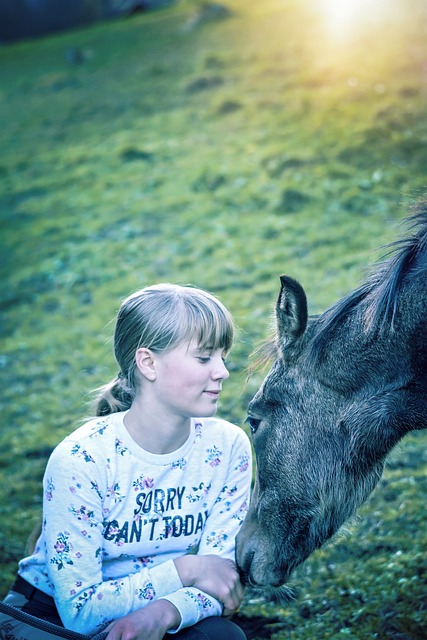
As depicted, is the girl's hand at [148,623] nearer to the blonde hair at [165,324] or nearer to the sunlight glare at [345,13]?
the blonde hair at [165,324]

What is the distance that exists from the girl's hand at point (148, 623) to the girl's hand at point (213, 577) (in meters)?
0.16

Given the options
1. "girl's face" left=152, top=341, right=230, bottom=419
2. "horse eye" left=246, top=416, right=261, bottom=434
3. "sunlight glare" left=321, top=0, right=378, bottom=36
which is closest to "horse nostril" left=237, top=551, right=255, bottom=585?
"horse eye" left=246, top=416, right=261, bottom=434

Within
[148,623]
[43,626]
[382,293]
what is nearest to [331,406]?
[382,293]

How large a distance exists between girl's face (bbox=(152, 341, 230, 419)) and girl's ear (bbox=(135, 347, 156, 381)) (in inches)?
0.7

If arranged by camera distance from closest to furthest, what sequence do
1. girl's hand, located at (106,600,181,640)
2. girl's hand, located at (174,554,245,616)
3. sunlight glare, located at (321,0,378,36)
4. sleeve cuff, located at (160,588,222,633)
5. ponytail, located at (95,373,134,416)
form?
girl's hand, located at (106,600,181,640) → sleeve cuff, located at (160,588,222,633) → girl's hand, located at (174,554,245,616) → ponytail, located at (95,373,134,416) → sunlight glare, located at (321,0,378,36)

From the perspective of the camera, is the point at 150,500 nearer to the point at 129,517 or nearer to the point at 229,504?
the point at 129,517

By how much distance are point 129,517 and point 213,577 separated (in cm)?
39

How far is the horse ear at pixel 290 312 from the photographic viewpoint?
2.85 m

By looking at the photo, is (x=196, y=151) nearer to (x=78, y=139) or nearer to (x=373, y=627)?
(x=78, y=139)

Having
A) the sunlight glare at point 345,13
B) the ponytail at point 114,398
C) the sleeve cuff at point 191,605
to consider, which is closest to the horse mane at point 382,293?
the ponytail at point 114,398

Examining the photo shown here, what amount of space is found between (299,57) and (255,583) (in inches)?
521

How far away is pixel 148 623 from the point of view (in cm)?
253

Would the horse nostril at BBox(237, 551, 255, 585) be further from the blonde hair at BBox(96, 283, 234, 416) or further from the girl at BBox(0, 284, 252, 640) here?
the blonde hair at BBox(96, 283, 234, 416)

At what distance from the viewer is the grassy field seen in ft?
14.0
